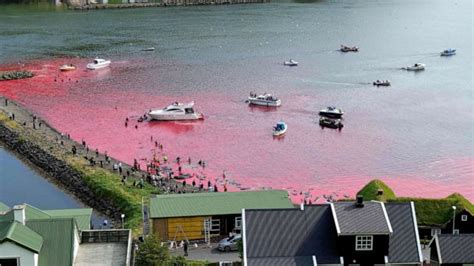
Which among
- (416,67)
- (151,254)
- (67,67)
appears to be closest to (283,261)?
(151,254)

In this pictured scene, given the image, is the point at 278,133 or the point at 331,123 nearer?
the point at 278,133

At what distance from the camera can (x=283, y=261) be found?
25875mm

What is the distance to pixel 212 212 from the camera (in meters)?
34.6

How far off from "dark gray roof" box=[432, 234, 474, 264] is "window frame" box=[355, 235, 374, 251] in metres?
3.08

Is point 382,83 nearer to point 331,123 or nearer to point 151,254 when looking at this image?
point 331,123

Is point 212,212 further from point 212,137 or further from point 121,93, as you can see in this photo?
point 121,93

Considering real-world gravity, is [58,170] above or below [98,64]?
below

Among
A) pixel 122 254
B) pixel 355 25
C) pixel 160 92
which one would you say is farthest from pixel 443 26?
pixel 122 254

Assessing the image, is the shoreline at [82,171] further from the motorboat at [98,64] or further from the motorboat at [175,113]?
the motorboat at [98,64]

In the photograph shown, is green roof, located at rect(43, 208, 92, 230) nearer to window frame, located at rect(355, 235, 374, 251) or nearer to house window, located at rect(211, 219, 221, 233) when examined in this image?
house window, located at rect(211, 219, 221, 233)

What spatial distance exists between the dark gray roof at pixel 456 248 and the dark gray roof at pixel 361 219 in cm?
286

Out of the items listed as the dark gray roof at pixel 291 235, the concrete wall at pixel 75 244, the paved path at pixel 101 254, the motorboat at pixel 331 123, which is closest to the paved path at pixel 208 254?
the dark gray roof at pixel 291 235

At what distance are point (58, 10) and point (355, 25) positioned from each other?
202 ft

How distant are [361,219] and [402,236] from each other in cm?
169
